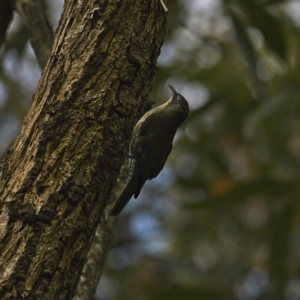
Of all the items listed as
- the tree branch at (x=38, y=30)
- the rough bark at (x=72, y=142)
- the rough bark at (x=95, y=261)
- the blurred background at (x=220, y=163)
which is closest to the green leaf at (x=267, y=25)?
the blurred background at (x=220, y=163)

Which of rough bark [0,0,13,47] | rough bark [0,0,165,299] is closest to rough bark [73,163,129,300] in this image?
rough bark [0,0,165,299]

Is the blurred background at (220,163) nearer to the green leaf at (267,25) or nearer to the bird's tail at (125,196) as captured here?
the green leaf at (267,25)

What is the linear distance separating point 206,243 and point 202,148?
246 cm

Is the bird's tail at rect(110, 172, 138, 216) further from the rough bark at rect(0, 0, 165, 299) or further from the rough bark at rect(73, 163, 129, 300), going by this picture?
the rough bark at rect(0, 0, 165, 299)

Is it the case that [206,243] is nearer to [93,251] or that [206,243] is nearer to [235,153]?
[235,153]

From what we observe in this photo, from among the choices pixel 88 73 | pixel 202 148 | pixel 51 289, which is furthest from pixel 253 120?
pixel 51 289

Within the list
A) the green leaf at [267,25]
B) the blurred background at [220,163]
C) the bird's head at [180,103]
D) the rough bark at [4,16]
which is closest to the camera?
the rough bark at [4,16]

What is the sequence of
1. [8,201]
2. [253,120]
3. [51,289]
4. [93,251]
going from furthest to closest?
A: [253,120], [93,251], [8,201], [51,289]

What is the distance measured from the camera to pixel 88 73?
2498mm

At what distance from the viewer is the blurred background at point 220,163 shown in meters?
5.37

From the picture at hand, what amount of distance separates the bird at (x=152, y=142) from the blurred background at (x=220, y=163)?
31.5 inches

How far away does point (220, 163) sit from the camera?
6512mm

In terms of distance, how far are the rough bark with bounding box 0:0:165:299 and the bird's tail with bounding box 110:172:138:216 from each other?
966 millimetres

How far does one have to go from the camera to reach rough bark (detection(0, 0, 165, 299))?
2.21m
